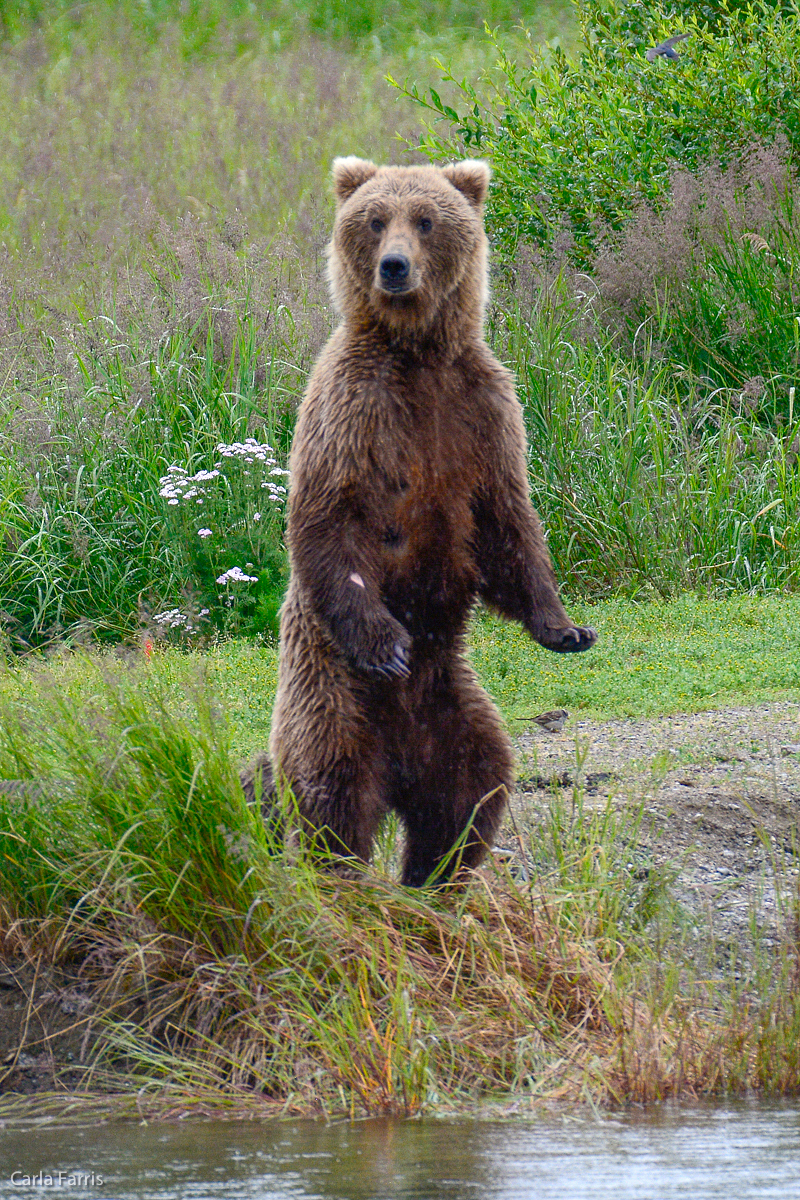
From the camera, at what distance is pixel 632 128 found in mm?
10883

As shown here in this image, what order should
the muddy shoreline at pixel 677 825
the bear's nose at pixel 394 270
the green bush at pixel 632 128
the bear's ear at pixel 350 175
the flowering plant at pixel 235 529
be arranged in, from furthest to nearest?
the green bush at pixel 632 128
the flowering plant at pixel 235 529
the bear's ear at pixel 350 175
the bear's nose at pixel 394 270
the muddy shoreline at pixel 677 825

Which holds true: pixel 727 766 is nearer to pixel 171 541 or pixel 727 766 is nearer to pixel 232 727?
pixel 232 727

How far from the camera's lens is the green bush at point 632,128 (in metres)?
10.6

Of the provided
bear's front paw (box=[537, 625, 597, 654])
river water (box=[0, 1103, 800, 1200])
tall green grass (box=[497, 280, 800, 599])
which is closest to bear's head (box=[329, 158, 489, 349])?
bear's front paw (box=[537, 625, 597, 654])

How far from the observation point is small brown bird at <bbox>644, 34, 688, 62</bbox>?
34.4ft

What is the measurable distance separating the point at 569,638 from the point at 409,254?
1.08m

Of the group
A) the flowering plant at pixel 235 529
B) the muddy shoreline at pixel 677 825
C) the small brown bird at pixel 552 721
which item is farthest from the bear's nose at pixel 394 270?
the flowering plant at pixel 235 529

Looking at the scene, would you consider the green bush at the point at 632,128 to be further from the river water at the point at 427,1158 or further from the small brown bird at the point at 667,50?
the river water at the point at 427,1158

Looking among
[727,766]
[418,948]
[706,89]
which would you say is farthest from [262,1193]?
[706,89]

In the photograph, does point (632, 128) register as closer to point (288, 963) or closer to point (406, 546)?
point (406, 546)

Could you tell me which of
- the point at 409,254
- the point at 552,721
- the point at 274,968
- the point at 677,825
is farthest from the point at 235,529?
the point at 274,968

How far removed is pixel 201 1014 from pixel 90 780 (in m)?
0.62

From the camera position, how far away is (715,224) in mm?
10336

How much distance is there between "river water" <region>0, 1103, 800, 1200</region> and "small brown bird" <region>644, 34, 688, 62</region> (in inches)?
356
